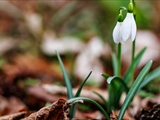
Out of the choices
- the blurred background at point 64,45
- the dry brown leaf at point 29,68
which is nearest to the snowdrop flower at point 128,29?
the blurred background at point 64,45

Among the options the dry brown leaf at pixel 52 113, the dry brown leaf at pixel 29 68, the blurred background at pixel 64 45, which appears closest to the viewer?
the dry brown leaf at pixel 52 113

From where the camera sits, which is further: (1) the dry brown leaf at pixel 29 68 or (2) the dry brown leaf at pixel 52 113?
(1) the dry brown leaf at pixel 29 68

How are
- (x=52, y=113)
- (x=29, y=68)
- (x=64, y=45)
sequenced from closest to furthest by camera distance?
1. (x=52, y=113)
2. (x=29, y=68)
3. (x=64, y=45)

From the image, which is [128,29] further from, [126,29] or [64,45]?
[64,45]

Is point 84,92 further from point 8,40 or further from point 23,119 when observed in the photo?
point 8,40

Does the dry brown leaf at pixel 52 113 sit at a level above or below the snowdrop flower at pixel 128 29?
below

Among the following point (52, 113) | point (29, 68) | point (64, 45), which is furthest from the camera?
point (64, 45)

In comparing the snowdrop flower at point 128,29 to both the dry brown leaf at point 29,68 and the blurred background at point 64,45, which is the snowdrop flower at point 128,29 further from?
the dry brown leaf at point 29,68

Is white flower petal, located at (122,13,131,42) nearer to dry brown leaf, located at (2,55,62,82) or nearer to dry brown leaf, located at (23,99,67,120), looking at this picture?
dry brown leaf, located at (23,99,67,120)

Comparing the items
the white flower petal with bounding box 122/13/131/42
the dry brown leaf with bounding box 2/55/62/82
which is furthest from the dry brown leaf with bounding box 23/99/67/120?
the dry brown leaf with bounding box 2/55/62/82

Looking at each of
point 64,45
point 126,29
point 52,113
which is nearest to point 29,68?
point 64,45
